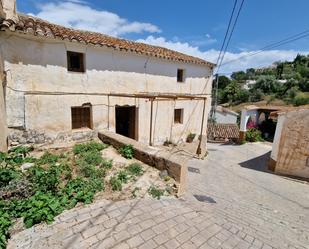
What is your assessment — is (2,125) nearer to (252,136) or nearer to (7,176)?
(7,176)

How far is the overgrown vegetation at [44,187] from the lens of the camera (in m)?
3.67

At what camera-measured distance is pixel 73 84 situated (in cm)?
851

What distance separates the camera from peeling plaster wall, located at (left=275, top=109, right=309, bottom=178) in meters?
10.6

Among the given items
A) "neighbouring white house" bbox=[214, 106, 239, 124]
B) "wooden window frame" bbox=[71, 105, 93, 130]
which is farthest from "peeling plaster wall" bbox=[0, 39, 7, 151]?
"neighbouring white house" bbox=[214, 106, 239, 124]

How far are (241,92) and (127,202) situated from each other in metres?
45.3

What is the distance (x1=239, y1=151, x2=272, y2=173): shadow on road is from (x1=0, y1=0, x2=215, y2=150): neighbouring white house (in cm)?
526

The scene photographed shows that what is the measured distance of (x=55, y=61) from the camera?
7.92 m

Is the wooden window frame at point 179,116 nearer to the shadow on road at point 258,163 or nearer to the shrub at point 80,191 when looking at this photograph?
the shadow on road at point 258,163

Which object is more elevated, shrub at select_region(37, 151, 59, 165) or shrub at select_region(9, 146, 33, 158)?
shrub at select_region(9, 146, 33, 158)

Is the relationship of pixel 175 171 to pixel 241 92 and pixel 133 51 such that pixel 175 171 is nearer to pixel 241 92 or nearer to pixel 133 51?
pixel 133 51

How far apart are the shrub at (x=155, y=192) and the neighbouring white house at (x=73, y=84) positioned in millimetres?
4745

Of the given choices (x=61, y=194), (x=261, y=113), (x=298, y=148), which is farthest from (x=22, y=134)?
(x=261, y=113)

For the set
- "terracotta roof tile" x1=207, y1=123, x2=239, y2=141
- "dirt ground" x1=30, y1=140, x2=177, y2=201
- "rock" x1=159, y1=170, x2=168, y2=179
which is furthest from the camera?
"terracotta roof tile" x1=207, y1=123, x2=239, y2=141

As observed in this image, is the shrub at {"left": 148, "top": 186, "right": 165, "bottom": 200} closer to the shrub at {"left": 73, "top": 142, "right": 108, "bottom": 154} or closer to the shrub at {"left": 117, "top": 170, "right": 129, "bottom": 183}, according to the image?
the shrub at {"left": 117, "top": 170, "right": 129, "bottom": 183}
